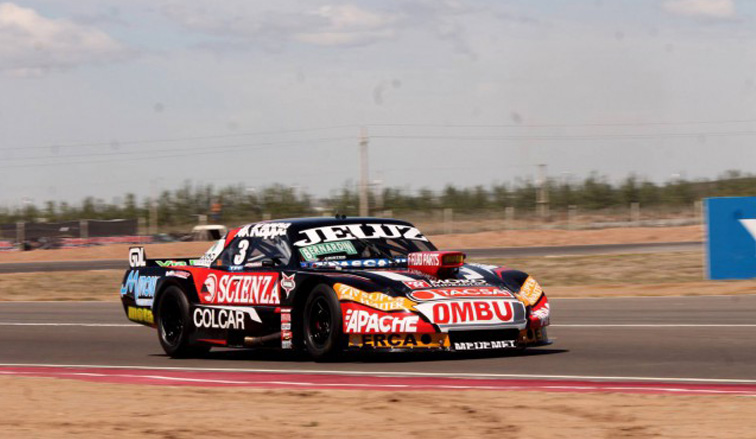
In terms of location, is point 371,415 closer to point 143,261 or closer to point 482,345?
point 482,345

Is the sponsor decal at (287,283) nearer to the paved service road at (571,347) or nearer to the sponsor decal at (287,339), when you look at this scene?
the sponsor decal at (287,339)

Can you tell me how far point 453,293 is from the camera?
9.84 metres

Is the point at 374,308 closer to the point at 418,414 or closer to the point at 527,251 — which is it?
the point at 418,414

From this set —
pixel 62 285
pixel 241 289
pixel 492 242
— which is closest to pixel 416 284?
pixel 241 289

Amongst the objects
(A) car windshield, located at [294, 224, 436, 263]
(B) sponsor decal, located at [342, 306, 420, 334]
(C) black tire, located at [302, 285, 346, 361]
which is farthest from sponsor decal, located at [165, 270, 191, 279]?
(B) sponsor decal, located at [342, 306, 420, 334]

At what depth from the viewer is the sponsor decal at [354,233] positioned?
36.3 feet

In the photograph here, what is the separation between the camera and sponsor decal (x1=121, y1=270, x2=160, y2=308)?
39.8ft

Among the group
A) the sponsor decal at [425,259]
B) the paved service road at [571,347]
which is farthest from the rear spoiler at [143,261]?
the sponsor decal at [425,259]

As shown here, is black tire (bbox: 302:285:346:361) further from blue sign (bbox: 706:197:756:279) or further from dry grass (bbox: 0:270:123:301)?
dry grass (bbox: 0:270:123:301)

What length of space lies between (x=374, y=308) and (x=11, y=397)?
2845mm

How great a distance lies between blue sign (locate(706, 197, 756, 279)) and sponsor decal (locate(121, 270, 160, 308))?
10.9 m

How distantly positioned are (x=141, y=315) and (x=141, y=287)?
0.92 ft

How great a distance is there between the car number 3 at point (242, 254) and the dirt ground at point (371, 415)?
3.11 metres

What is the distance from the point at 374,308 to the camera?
977 cm
